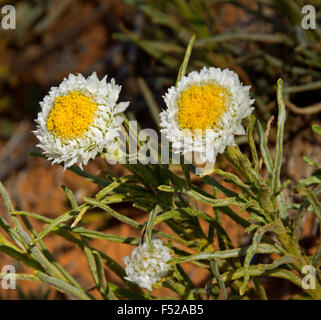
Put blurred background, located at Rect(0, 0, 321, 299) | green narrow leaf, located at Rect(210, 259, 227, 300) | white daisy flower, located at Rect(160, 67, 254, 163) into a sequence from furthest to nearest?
blurred background, located at Rect(0, 0, 321, 299), green narrow leaf, located at Rect(210, 259, 227, 300), white daisy flower, located at Rect(160, 67, 254, 163)

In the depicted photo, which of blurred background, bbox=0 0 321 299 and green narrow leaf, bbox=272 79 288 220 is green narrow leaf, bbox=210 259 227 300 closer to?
green narrow leaf, bbox=272 79 288 220

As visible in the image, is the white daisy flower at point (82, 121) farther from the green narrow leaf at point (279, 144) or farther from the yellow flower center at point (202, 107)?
the green narrow leaf at point (279, 144)

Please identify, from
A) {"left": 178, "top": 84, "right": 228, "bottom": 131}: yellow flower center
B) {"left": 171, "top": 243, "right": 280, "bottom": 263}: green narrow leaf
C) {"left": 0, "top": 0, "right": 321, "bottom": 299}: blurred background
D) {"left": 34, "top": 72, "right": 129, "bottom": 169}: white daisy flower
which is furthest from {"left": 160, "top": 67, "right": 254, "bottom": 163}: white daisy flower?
{"left": 0, "top": 0, "right": 321, "bottom": 299}: blurred background

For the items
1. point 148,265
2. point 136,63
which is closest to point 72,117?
point 148,265

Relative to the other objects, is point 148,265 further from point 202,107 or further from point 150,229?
point 202,107

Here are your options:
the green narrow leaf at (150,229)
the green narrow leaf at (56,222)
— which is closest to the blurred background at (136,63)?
the green narrow leaf at (56,222)
